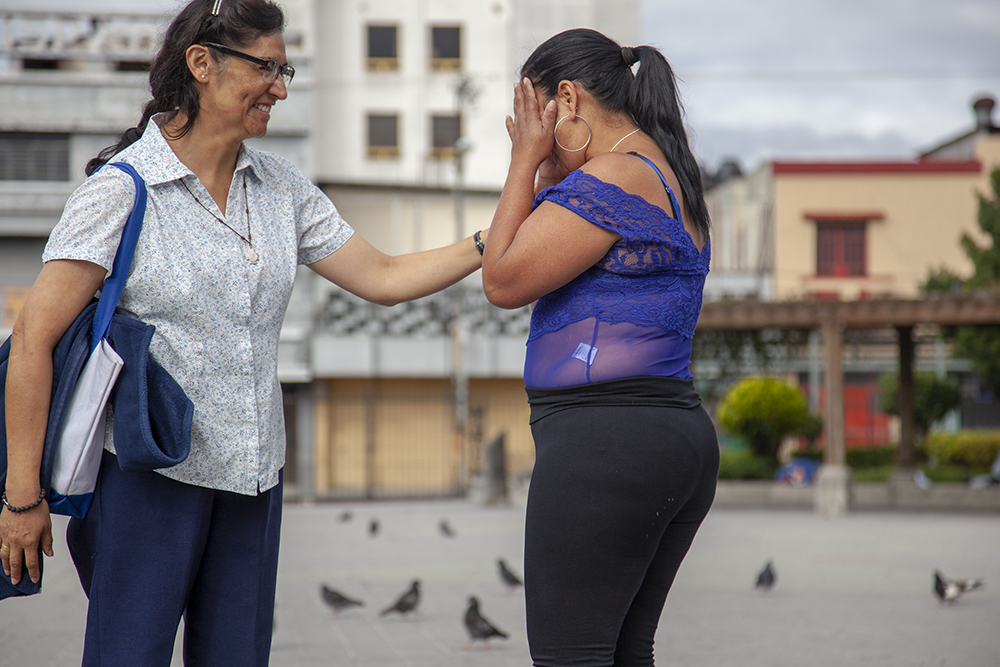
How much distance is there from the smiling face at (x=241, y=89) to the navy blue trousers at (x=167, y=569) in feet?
2.59

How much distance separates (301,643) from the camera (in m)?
6.23

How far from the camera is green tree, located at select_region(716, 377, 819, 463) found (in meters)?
18.9

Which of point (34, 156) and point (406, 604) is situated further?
point (34, 156)

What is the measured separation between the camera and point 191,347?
2.25 m

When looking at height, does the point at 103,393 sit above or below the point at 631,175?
below

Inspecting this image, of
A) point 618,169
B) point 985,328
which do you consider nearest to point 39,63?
point 985,328

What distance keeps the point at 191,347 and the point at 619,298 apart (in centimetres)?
90

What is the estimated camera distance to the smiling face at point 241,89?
7.75ft

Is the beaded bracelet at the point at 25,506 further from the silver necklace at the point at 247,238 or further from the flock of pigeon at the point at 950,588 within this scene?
the flock of pigeon at the point at 950,588

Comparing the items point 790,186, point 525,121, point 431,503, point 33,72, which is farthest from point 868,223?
point 525,121

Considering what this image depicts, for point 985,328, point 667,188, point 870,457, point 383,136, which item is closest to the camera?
Result: point 667,188

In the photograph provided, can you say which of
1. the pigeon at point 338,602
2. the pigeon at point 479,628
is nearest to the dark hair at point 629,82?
the pigeon at point 479,628

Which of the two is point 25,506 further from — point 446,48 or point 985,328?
point 446,48

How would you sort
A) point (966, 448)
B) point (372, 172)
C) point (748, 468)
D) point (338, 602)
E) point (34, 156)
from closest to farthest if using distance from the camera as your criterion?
point (338, 602) < point (748, 468) < point (966, 448) < point (34, 156) < point (372, 172)
